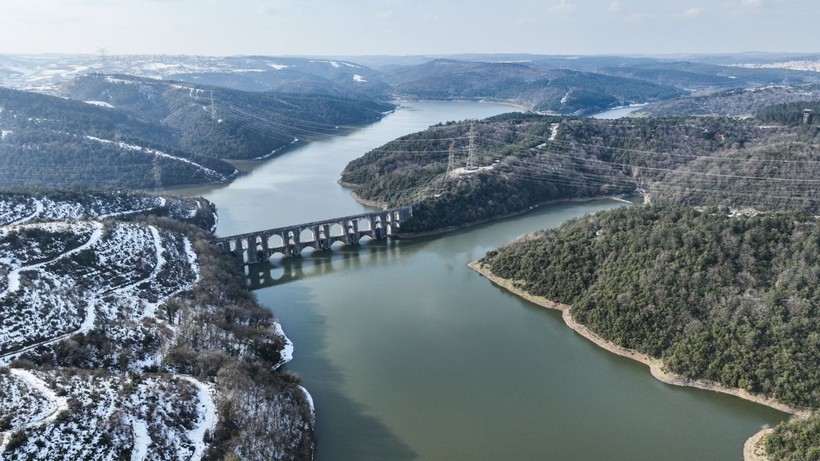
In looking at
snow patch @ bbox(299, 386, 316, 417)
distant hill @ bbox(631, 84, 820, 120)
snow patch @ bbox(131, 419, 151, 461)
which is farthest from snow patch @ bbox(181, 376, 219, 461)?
distant hill @ bbox(631, 84, 820, 120)

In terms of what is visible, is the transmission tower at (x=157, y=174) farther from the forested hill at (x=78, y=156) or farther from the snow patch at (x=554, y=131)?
the snow patch at (x=554, y=131)

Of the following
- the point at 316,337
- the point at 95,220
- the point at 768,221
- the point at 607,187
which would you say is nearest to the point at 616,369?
the point at 768,221

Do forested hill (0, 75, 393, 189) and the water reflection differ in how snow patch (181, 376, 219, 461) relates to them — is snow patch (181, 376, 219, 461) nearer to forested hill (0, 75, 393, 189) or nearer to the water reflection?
the water reflection

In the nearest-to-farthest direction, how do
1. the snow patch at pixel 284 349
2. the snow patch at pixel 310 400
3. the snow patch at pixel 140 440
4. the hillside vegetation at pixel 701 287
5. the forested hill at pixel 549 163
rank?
the snow patch at pixel 140 440
the snow patch at pixel 310 400
the hillside vegetation at pixel 701 287
the snow patch at pixel 284 349
the forested hill at pixel 549 163

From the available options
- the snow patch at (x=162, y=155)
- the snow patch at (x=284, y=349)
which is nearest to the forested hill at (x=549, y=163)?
the snow patch at (x=162, y=155)

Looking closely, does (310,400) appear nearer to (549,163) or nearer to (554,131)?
(549,163)
